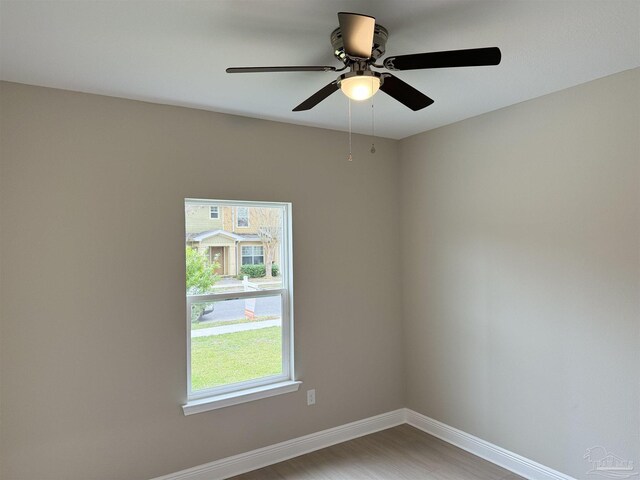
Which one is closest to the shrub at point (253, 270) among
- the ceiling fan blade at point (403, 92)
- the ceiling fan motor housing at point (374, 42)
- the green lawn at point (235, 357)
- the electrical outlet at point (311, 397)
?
the green lawn at point (235, 357)

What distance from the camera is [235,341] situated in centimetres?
308

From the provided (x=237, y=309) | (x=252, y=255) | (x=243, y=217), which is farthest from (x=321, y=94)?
(x=237, y=309)

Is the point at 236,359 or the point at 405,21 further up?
the point at 405,21

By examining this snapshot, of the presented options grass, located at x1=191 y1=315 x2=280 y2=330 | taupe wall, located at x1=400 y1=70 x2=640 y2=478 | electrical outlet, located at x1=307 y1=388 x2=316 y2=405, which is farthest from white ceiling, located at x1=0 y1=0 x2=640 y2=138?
electrical outlet, located at x1=307 y1=388 x2=316 y2=405

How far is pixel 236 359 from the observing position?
3.06 metres

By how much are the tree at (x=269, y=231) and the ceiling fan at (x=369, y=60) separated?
1.39m

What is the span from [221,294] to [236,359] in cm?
51

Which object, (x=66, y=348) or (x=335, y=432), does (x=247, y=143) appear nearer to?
(x=66, y=348)

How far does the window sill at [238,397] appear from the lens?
109 inches

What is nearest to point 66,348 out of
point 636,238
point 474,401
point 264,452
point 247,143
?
point 264,452

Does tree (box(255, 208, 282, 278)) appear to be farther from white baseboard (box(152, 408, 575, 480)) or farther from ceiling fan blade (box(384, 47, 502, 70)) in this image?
ceiling fan blade (box(384, 47, 502, 70))

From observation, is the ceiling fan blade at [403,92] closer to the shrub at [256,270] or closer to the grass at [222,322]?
the shrub at [256,270]

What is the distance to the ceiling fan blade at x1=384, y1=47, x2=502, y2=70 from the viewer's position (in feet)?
4.93

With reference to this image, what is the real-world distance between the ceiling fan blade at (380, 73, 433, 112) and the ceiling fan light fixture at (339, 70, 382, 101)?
91 millimetres
